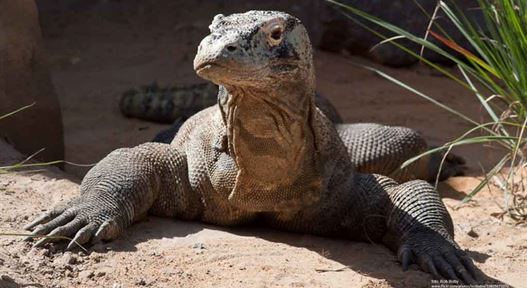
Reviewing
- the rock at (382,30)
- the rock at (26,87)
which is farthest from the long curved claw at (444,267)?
the rock at (382,30)

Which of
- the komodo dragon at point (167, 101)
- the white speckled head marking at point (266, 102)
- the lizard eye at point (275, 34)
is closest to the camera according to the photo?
the white speckled head marking at point (266, 102)

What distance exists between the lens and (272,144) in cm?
514

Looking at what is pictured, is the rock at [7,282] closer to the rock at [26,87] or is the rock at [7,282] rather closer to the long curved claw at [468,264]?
the long curved claw at [468,264]

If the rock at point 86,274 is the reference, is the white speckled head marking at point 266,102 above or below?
above

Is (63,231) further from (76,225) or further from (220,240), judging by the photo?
(220,240)

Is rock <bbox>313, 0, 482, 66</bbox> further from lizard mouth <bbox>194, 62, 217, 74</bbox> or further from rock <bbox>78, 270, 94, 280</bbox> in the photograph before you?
lizard mouth <bbox>194, 62, 217, 74</bbox>

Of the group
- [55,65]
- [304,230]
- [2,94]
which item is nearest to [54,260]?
[304,230]

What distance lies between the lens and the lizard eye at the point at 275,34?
15.6ft

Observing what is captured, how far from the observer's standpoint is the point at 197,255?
5.32m

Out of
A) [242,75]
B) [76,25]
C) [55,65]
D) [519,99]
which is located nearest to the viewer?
[242,75]

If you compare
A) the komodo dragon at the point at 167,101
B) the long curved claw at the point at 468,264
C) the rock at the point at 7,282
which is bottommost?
the komodo dragon at the point at 167,101

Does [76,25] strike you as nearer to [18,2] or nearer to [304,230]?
[18,2]

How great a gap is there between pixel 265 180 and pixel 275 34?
92 centimetres

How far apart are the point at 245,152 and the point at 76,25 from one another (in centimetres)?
774
